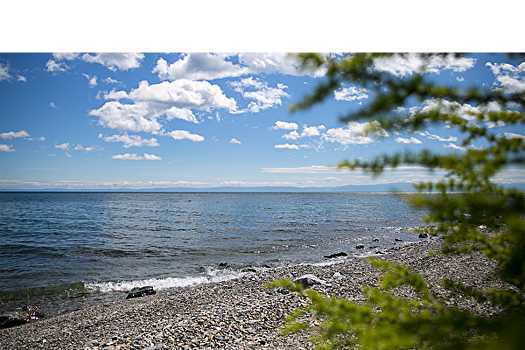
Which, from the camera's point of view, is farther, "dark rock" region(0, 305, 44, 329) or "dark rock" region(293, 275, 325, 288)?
"dark rock" region(293, 275, 325, 288)

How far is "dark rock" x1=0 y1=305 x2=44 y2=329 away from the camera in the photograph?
9.21m

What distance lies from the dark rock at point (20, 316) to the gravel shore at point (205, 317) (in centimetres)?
55

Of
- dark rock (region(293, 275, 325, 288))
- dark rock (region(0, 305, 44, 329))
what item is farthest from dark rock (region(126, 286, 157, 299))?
dark rock (region(293, 275, 325, 288))

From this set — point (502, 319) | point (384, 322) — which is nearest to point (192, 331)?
point (384, 322)

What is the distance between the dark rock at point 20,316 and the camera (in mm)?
9211

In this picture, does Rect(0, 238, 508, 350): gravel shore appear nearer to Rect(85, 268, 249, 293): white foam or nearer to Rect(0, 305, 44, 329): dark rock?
Rect(0, 305, 44, 329): dark rock

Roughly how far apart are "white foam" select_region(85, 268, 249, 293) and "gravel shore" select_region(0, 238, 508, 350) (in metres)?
1.12

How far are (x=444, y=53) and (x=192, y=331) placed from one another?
7.10 meters

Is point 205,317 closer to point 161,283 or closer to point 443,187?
point 161,283

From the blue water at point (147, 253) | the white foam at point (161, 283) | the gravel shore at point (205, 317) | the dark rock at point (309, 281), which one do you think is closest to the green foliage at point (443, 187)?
the gravel shore at point (205, 317)

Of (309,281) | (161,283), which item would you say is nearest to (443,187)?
(309,281)

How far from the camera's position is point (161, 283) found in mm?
13102

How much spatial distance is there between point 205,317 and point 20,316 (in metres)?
7.58
